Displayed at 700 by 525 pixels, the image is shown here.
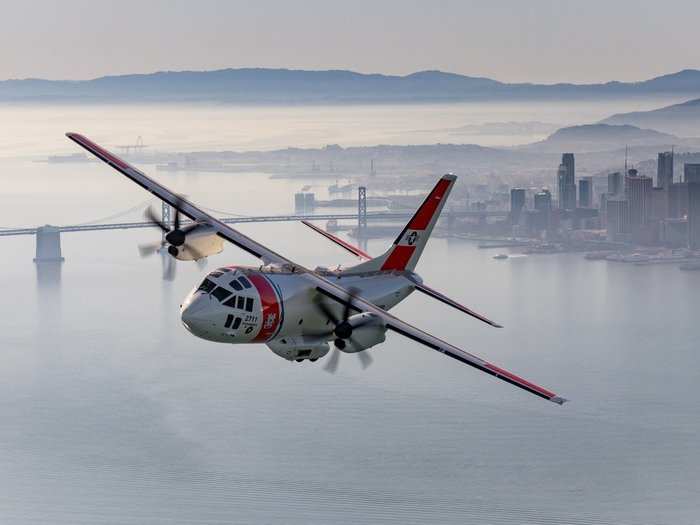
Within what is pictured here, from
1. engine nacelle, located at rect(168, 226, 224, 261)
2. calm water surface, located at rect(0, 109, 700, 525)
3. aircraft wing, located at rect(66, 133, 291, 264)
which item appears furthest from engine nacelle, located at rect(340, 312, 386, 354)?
calm water surface, located at rect(0, 109, 700, 525)

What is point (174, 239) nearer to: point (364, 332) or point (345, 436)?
point (364, 332)

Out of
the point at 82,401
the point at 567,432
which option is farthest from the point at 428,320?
the point at 82,401

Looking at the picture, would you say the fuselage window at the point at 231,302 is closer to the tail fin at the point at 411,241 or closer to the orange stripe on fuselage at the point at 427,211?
the tail fin at the point at 411,241

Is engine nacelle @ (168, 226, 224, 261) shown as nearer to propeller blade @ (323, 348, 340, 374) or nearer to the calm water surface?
propeller blade @ (323, 348, 340, 374)

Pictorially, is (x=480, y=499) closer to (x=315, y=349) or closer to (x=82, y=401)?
(x=82, y=401)

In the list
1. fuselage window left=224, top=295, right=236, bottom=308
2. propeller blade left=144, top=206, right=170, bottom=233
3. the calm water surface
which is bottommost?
the calm water surface

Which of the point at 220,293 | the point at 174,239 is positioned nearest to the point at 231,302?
the point at 220,293
